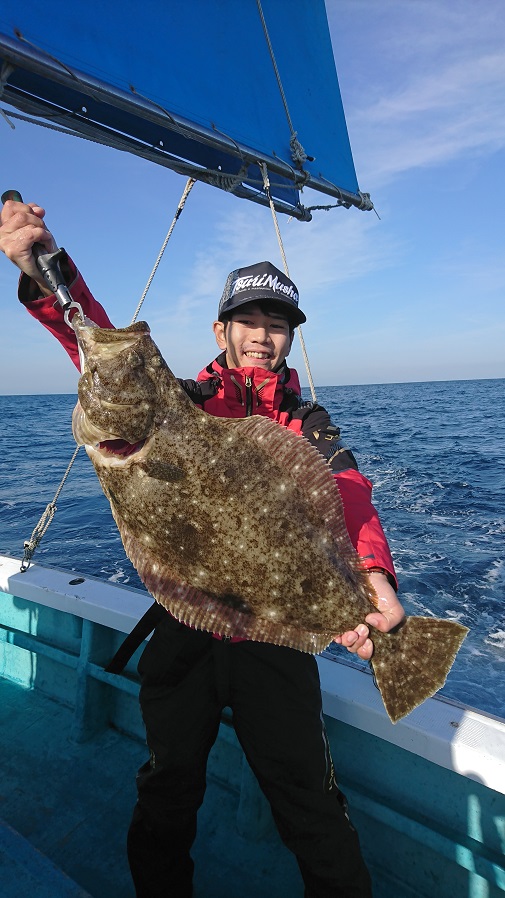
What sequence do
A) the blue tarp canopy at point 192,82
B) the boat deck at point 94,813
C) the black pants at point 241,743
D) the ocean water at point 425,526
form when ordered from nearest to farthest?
the black pants at point 241,743 → the boat deck at point 94,813 → the blue tarp canopy at point 192,82 → the ocean water at point 425,526

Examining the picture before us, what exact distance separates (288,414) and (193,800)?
2.01 m

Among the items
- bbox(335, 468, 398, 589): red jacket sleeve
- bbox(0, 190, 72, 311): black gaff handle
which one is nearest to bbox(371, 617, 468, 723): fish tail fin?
bbox(335, 468, 398, 589): red jacket sleeve

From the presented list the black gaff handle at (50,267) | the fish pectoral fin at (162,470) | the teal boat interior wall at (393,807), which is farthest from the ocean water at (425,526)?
the black gaff handle at (50,267)

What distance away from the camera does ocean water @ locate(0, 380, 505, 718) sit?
711 cm

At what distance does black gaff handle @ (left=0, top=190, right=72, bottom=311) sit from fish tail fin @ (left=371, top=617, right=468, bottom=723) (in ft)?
6.46

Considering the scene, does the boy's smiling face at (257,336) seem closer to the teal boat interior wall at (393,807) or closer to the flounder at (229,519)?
the flounder at (229,519)

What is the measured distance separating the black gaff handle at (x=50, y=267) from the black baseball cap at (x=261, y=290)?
35.6 inches

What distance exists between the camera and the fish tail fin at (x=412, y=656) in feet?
6.36

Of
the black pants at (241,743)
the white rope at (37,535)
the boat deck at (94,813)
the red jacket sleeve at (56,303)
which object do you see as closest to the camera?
the black pants at (241,743)

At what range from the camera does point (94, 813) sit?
9.96 feet

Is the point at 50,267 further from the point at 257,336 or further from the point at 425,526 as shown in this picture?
the point at 425,526

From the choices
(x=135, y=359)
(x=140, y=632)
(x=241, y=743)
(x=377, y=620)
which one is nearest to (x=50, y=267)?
(x=135, y=359)

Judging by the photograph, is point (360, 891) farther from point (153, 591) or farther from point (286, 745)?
point (153, 591)

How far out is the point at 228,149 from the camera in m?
5.02
